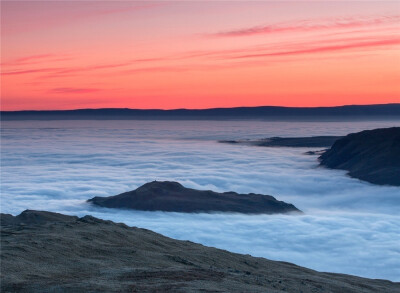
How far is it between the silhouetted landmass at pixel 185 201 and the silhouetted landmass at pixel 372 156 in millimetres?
12412

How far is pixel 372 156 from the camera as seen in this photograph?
49.0 m

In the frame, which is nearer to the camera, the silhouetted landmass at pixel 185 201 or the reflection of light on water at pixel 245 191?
the reflection of light on water at pixel 245 191

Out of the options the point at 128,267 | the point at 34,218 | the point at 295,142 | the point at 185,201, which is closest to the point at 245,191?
the point at 185,201

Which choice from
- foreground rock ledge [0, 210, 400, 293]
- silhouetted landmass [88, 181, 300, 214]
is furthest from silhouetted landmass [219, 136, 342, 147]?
foreground rock ledge [0, 210, 400, 293]

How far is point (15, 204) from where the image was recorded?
120ft

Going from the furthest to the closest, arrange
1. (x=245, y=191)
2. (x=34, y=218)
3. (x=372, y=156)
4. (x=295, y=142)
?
(x=295, y=142)
(x=372, y=156)
(x=245, y=191)
(x=34, y=218)

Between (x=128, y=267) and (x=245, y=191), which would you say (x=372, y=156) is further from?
(x=128, y=267)

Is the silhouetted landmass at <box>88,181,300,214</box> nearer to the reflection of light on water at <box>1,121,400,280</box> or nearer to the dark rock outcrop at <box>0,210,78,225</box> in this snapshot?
the reflection of light on water at <box>1,121,400,280</box>

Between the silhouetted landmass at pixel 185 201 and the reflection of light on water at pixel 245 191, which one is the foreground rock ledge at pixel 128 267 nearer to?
the reflection of light on water at pixel 245 191

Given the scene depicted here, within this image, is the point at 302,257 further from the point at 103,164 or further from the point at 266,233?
the point at 103,164

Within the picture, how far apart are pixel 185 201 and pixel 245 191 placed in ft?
41.7

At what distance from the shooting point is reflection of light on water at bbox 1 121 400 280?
88.9 feet

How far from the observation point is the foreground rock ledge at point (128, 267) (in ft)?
33.5

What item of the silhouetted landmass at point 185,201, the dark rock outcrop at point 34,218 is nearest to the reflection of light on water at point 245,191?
the silhouetted landmass at point 185,201
